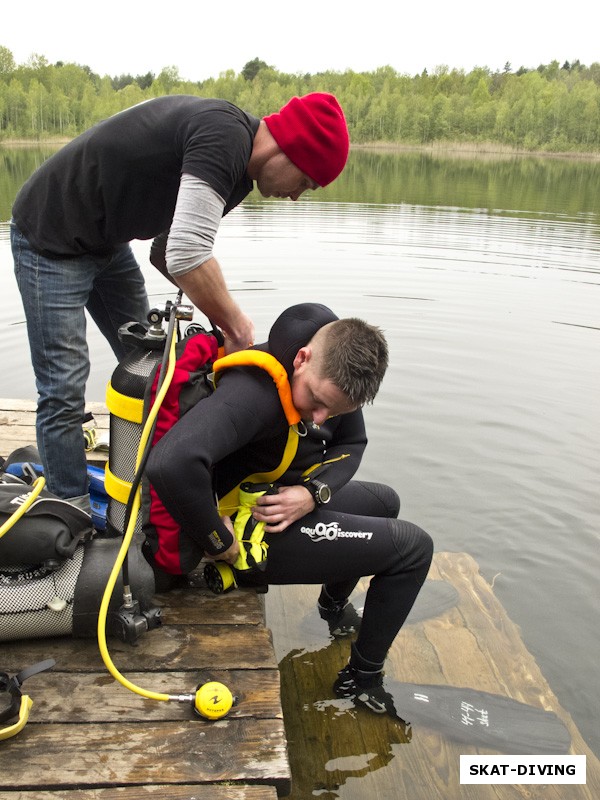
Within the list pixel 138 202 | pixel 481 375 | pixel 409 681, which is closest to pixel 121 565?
pixel 138 202

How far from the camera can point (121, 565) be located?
2.31 meters

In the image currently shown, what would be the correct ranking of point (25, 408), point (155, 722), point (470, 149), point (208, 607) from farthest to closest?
point (470, 149)
point (25, 408)
point (208, 607)
point (155, 722)

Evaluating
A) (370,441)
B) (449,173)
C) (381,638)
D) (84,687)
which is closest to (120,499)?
(84,687)

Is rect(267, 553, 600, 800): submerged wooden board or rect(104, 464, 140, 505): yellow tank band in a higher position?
rect(104, 464, 140, 505): yellow tank band

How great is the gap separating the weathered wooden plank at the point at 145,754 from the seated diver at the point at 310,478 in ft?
2.05

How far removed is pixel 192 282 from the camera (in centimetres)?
273

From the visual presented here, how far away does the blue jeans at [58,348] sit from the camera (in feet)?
9.64

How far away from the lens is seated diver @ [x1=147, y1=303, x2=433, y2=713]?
233cm

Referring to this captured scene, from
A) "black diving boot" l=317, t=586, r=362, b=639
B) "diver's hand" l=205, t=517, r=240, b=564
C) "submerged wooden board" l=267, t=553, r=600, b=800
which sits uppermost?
"diver's hand" l=205, t=517, r=240, b=564

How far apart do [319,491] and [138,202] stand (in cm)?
139

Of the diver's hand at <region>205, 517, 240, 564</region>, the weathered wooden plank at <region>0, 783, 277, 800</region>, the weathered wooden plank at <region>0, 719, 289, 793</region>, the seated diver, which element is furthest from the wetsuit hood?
the weathered wooden plank at <region>0, 783, 277, 800</region>

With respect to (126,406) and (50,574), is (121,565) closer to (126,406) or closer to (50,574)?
(50,574)

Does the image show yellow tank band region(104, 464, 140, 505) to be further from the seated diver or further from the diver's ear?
the diver's ear

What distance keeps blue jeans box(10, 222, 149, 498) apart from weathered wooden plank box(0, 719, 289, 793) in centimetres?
118
